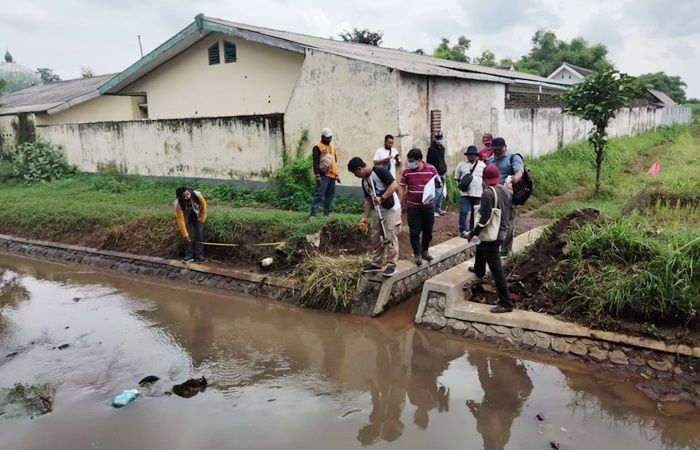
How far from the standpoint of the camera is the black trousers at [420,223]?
678 cm

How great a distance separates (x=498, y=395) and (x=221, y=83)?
13.4 meters

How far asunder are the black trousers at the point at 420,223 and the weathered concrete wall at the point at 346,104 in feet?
11.8

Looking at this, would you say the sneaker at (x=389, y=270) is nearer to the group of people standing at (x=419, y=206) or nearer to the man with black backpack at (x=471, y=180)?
the group of people standing at (x=419, y=206)

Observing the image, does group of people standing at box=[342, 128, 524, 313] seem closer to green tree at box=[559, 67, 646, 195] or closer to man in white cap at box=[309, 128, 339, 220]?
man in white cap at box=[309, 128, 339, 220]

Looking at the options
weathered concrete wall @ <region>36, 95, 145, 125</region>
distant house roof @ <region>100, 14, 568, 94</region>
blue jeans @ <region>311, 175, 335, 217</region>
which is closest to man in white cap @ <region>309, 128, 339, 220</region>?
blue jeans @ <region>311, 175, 335, 217</region>

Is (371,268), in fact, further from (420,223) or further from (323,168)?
(323,168)

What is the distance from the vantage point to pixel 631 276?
5363 mm

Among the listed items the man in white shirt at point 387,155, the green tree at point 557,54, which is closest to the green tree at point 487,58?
the green tree at point 557,54

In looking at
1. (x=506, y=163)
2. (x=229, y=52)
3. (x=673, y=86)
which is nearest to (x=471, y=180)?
(x=506, y=163)

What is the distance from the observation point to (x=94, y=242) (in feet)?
33.9

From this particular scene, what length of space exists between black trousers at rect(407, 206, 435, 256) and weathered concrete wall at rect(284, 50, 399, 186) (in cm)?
360

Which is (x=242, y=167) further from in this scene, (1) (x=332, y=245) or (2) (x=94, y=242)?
(1) (x=332, y=245)

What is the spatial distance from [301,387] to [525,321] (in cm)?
250

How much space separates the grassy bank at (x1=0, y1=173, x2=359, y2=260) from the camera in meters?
8.82
